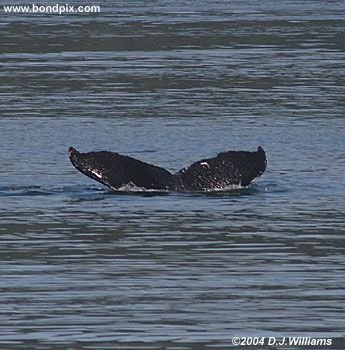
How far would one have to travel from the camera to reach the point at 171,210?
16859 millimetres

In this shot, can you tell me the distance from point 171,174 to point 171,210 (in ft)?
3.98

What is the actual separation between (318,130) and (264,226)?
761 cm

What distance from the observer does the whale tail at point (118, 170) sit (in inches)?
693

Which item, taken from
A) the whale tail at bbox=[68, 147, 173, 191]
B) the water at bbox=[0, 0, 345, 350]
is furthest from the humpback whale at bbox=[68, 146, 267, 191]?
the water at bbox=[0, 0, 345, 350]

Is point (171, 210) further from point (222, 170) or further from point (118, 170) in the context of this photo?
point (222, 170)

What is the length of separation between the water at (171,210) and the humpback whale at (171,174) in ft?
0.53

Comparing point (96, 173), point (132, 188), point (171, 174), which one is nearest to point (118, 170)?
point (96, 173)

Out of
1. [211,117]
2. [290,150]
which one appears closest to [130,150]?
[290,150]

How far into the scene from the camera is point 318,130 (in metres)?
23.4

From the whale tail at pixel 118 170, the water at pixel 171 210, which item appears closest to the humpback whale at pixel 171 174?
the whale tail at pixel 118 170

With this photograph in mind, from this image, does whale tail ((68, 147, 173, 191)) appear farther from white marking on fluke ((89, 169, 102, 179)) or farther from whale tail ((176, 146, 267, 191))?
whale tail ((176, 146, 267, 191))

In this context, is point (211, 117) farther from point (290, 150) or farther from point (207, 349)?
point (207, 349)

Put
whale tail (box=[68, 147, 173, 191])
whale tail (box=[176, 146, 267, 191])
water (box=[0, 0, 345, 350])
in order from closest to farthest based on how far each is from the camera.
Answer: water (box=[0, 0, 345, 350]) → whale tail (box=[68, 147, 173, 191]) → whale tail (box=[176, 146, 267, 191])

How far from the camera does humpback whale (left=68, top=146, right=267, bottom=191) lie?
1766 cm
